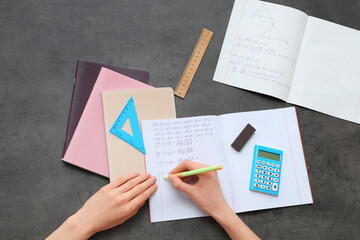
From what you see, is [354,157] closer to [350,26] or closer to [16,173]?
[350,26]

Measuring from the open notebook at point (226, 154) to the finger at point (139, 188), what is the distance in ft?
0.09

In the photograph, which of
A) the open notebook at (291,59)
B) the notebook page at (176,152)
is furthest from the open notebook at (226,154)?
the open notebook at (291,59)

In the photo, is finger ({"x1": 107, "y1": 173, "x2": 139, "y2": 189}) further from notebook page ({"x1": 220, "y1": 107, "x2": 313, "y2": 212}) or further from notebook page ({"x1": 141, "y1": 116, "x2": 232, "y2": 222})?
notebook page ({"x1": 220, "y1": 107, "x2": 313, "y2": 212})

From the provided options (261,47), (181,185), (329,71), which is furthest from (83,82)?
(329,71)

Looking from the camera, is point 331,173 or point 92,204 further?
point 331,173

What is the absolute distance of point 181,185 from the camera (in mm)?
854

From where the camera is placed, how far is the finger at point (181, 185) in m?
0.85

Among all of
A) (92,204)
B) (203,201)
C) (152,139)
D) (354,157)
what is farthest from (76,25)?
(354,157)

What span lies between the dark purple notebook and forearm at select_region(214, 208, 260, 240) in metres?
0.45

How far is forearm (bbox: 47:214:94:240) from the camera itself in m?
0.82

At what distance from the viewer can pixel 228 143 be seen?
36.9 inches

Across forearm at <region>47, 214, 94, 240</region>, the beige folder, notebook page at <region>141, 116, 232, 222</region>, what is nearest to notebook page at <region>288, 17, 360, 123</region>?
notebook page at <region>141, 116, 232, 222</region>

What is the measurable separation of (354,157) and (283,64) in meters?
0.37

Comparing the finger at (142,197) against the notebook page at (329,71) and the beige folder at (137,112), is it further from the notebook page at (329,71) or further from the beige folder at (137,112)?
the notebook page at (329,71)
